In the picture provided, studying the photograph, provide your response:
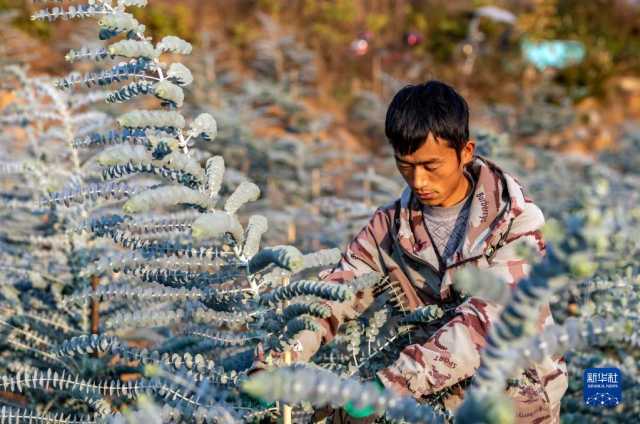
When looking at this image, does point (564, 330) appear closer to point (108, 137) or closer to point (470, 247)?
point (470, 247)

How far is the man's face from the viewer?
2.11 m

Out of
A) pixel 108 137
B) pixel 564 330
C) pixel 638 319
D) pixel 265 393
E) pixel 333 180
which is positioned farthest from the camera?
pixel 333 180

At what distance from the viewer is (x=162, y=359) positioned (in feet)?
6.19

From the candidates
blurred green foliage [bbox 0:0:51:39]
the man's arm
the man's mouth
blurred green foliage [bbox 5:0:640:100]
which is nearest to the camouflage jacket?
the man's arm

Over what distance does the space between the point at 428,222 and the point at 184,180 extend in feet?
2.54

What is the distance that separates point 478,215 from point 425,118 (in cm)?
30

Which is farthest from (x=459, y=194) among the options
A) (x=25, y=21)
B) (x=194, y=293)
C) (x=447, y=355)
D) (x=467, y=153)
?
(x=25, y=21)

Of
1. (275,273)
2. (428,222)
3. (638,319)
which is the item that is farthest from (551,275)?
(638,319)

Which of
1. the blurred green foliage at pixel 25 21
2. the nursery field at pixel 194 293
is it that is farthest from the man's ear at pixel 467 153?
the blurred green foliage at pixel 25 21

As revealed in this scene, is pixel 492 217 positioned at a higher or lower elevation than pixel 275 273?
higher

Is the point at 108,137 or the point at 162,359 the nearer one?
the point at 162,359

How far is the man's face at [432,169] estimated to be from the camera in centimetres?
211

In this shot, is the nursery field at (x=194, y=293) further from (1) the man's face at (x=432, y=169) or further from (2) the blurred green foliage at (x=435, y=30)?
(2) the blurred green foliage at (x=435, y=30)

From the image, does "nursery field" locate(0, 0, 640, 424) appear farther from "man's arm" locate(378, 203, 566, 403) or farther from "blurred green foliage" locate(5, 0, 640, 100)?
"blurred green foliage" locate(5, 0, 640, 100)
